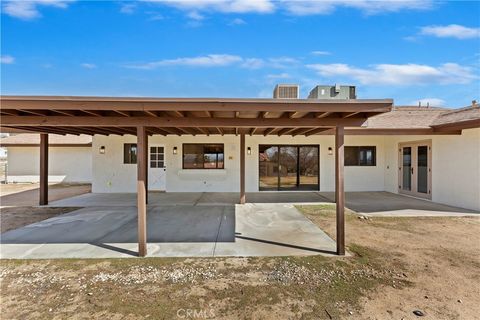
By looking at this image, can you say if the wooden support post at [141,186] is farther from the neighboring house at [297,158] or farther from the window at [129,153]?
the window at [129,153]

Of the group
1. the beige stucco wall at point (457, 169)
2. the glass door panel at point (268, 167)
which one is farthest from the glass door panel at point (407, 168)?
the glass door panel at point (268, 167)

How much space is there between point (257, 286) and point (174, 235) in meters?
2.70

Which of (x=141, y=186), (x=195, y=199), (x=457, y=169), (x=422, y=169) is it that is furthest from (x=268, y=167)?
(x=141, y=186)

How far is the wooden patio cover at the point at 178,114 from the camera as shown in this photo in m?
4.01

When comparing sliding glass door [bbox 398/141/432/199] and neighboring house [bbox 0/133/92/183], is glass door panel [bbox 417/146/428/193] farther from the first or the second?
neighboring house [bbox 0/133/92/183]

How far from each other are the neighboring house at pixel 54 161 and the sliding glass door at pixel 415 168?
17082 mm

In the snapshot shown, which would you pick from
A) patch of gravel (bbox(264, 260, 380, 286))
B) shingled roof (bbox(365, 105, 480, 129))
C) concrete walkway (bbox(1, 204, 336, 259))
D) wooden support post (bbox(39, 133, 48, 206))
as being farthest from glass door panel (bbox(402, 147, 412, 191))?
wooden support post (bbox(39, 133, 48, 206))

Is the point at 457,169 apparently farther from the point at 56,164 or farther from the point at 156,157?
the point at 56,164

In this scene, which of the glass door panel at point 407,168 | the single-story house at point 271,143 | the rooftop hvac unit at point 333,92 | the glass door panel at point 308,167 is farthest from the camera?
the glass door panel at point 308,167

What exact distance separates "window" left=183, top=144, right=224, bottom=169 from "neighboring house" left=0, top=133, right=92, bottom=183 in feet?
25.8
